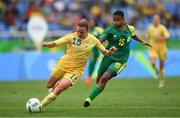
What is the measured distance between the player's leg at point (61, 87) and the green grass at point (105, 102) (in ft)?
0.99

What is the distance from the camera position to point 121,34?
1773 centimetres

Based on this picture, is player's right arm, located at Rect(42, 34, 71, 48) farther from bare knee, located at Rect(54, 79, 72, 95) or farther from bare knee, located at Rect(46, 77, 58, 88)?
bare knee, located at Rect(46, 77, 58, 88)

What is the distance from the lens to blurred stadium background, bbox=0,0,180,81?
32.4m

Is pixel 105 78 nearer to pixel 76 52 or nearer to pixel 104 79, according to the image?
pixel 104 79

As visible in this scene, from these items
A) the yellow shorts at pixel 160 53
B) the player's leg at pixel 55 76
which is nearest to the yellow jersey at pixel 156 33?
the yellow shorts at pixel 160 53

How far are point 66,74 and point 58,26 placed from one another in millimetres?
20160

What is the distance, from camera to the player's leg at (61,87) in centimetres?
1602

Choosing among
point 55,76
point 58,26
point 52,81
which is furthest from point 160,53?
point 55,76

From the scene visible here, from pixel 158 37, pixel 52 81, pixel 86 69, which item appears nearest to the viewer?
pixel 52 81

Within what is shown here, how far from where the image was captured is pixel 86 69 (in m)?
33.6

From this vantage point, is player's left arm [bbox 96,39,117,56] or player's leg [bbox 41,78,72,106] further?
player's left arm [bbox 96,39,117,56]

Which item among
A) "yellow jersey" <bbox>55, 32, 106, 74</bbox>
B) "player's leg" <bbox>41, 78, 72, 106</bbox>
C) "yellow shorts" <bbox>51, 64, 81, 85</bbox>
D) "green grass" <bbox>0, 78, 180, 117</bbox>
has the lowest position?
"green grass" <bbox>0, 78, 180, 117</bbox>

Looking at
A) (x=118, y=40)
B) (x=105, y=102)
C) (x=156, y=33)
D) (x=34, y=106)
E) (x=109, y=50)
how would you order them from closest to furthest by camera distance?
(x=34, y=106)
(x=109, y=50)
(x=118, y=40)
(x=105, y=102)
(x=156, y=33)

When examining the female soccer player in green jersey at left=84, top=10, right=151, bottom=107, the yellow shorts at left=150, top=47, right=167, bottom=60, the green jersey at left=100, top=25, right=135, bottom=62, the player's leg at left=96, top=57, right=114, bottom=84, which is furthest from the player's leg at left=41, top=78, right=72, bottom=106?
the yellow shorts at left=150, top=47, right=167, bottom=60
